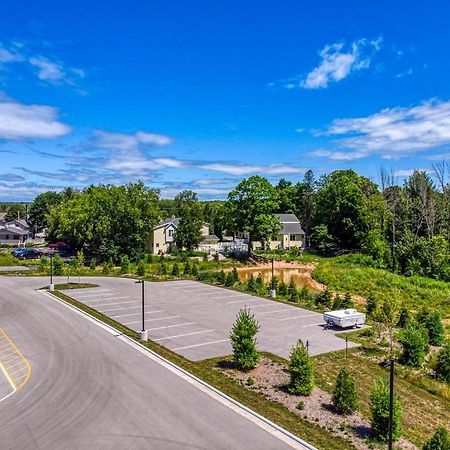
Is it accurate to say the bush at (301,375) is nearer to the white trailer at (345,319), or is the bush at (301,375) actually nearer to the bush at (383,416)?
the bush at (383,416)

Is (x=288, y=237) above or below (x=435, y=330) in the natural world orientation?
above

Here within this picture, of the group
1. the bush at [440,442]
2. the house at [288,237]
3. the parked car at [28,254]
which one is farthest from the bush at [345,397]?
the house at [288,237]

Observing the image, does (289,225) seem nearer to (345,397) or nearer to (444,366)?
(444,366)

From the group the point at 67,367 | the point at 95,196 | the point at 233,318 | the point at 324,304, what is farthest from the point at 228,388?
the point at 95,196

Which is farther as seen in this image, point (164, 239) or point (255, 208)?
point (164, 239)

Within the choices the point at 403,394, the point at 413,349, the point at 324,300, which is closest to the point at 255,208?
the point at 324,300

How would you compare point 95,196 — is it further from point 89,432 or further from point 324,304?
point 89,432
